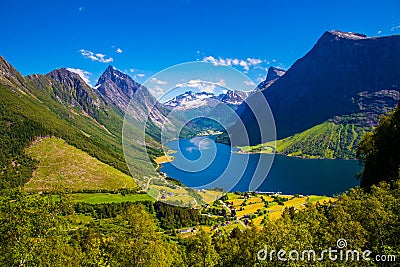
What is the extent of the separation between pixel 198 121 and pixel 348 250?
31.8 ft

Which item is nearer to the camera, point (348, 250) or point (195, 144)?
point (195, 144)

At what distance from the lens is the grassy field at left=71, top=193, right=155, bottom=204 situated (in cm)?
10737

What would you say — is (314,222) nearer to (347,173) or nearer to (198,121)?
(198,121)

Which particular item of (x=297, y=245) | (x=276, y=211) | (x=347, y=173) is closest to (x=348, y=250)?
(x=297, y=245)

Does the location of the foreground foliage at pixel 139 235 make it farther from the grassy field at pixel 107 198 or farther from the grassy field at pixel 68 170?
the grassy field at pixel 68 170

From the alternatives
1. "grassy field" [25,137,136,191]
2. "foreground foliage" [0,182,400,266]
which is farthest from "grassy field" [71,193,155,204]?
"foreground foliage" [0,182,400,266]

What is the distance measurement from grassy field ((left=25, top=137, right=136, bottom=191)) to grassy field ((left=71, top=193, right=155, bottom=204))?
8492mm

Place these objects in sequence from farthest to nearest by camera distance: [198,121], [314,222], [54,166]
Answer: [54,166] → [314,222] → [198,121]

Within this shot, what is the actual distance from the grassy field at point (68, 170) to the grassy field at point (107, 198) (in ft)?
27.9

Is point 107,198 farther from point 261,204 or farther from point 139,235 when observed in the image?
point 139,235

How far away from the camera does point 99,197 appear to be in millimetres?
113438

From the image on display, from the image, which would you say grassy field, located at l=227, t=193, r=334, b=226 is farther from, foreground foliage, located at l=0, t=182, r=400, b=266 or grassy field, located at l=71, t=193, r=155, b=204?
foreground foliage, located at l=0, t=182, r=400, b=266

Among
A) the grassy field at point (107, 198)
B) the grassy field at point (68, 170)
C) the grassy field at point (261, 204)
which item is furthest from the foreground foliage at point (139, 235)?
the grassy field at point (68, 170)

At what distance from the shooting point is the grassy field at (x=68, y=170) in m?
122
